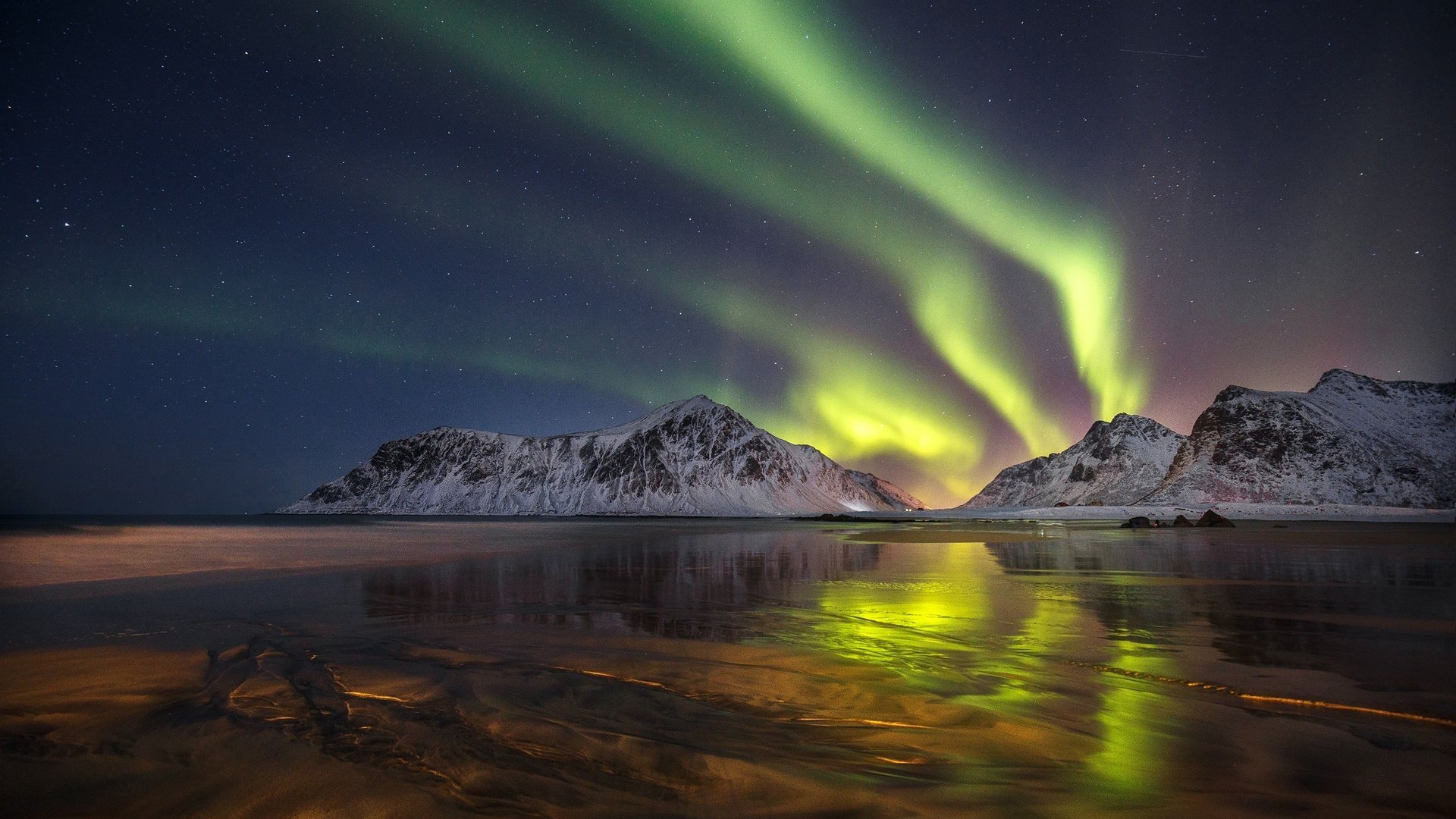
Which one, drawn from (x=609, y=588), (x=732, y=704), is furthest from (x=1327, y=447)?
(x=732, y=704)

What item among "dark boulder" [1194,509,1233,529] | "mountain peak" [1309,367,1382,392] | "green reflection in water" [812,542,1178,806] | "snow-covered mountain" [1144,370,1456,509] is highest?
"mountain peak" [1309,367,1382,392]

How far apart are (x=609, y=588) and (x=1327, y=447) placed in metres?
205

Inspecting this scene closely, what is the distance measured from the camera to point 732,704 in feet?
22.8

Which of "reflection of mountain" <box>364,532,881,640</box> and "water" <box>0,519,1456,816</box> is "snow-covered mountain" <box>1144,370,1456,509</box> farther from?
"water" <box>0,519,1456,816</box>

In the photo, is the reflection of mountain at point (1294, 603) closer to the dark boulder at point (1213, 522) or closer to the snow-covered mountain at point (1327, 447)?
the dark boulder at point (1213, 522)

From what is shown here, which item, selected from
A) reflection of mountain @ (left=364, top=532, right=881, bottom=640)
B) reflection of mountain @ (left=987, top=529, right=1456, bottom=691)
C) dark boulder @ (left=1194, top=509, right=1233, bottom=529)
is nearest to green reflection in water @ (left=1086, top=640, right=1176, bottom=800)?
reflection of mountain @ (left=987, top=529, right=1456, bottom=691)

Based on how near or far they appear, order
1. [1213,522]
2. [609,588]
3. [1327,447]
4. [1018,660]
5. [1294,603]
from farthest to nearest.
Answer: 1. [1327,447]
2. [1213,522]
3. [609,588]
4. [1294,603]
5. [1018,660]

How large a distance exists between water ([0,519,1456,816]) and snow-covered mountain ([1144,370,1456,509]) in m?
177

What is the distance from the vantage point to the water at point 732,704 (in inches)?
181

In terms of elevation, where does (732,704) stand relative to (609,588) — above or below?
above

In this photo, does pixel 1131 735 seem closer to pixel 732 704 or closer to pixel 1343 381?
pixel 732 704

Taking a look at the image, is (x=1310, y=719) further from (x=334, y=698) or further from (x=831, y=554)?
(x=831, y=554)

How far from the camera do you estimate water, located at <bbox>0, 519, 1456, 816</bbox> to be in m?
4.61

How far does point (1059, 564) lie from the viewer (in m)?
25.3
